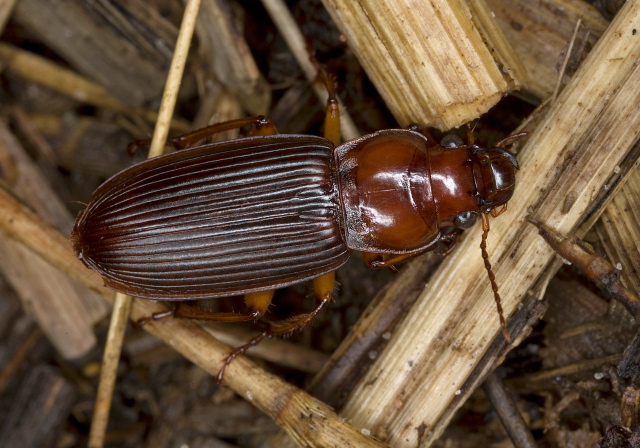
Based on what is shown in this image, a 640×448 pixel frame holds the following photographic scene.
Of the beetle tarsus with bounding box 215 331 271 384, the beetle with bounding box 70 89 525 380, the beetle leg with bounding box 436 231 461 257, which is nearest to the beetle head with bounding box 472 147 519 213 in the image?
the beetle with bounding box 70 89 525 380

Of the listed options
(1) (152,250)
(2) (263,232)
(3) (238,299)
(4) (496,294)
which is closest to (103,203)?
(1) (152,250)

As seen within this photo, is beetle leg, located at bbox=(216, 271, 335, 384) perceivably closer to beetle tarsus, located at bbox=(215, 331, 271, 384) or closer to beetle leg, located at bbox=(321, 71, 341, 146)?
beetle tarsus, located at bbox=(215, 331, 271, 384)

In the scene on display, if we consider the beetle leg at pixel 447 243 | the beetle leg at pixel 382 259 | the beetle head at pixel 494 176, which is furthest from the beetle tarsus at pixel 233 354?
the beetle head at pixel 494 176

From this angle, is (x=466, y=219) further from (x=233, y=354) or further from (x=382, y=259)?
(x=233, y=354)

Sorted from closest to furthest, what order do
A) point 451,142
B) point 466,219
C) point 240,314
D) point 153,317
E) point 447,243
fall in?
1. point 466,219
2. point 451,142
3. point 447,243
4. point 240,314
5. point 153,317

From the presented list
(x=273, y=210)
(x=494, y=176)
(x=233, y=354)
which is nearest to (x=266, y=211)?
(x=273, y=210)

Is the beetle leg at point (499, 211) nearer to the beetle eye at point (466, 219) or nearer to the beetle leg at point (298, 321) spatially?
the beetle eye at point (466, 219)

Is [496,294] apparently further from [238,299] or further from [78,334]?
[78,334]
